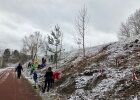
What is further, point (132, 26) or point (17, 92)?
point (132, 26)

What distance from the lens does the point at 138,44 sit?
13977 mm

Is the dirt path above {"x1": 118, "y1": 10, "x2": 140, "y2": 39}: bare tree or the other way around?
the other way around

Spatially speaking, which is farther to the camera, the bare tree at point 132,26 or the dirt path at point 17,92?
the bare tree at point 132,26

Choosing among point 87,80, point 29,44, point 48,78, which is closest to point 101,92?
point 87,80

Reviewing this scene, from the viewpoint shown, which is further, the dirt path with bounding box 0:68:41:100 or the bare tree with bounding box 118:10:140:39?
the bare tree with bounding box 118:10:140:39

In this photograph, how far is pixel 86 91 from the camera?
792 centimetres

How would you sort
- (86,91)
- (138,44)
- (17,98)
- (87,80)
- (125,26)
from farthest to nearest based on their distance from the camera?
(125,26) → (138,44) → (87,80) → (86,91) → (17,98)

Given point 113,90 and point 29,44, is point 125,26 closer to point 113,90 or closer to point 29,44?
point 29,44

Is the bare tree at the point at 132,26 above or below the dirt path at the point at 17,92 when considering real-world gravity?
above

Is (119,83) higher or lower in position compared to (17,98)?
higher

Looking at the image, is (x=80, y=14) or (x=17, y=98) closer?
(x=17, y=98)

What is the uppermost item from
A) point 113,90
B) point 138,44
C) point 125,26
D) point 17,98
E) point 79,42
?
point 125,26

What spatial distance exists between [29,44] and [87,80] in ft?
157

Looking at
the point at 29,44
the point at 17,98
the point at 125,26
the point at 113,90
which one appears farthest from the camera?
the point at 29,44
